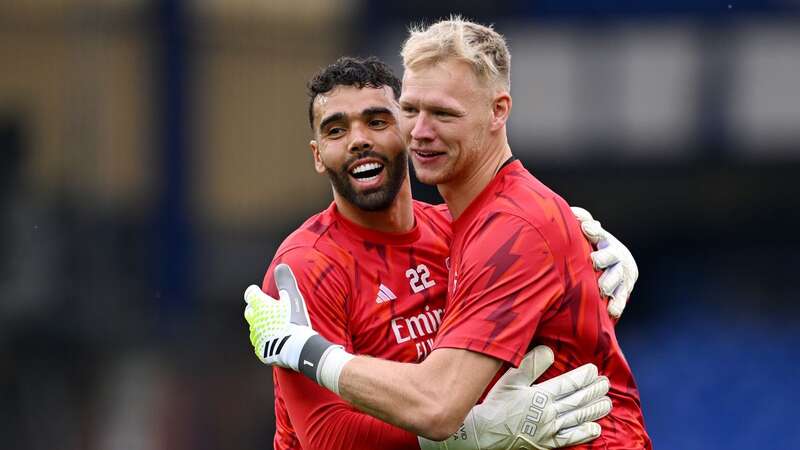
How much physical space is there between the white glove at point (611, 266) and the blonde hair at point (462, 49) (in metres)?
0.55

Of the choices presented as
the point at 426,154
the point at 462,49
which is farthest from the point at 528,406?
the point at 462,49

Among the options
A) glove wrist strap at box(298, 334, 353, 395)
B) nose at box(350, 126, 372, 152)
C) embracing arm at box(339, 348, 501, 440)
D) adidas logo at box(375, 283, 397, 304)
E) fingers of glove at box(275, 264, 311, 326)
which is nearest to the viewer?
embracing arm at box(339, 348, 501, 440)

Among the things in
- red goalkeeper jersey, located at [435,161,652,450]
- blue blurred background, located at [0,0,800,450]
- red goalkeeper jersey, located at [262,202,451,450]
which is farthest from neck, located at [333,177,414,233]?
blue blurred background, located at [0,0,800,450]

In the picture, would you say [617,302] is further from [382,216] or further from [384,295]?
[382,216]

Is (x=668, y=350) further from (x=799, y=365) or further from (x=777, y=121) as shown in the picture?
(x=777, y=121)

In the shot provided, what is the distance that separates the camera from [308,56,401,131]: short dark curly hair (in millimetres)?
4281

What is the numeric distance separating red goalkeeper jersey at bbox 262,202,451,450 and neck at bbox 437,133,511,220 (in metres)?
0.35

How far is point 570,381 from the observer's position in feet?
12.1

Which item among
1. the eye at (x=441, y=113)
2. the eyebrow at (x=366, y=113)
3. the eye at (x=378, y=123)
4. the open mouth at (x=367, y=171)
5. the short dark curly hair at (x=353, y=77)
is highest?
the short dark curly hair at (x=353, y=77)

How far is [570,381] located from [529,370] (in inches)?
5.1

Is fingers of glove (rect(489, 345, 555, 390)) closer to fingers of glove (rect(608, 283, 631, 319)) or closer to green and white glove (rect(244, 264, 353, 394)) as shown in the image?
fingers of glove (rect(608, 283, 631, 319))

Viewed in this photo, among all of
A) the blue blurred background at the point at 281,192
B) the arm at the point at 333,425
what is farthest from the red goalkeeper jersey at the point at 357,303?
the blue blurred background at the point at 281,192

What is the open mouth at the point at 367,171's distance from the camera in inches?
167

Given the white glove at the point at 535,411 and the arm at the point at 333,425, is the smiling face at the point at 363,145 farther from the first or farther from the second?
the white glove at the point at 535,411
